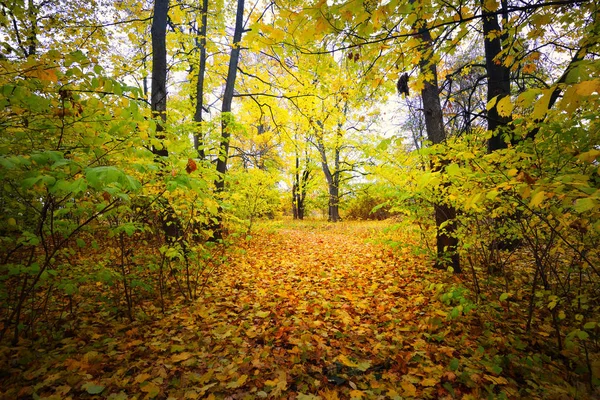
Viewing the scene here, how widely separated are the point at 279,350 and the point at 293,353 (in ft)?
0.54

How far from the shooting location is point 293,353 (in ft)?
8.80

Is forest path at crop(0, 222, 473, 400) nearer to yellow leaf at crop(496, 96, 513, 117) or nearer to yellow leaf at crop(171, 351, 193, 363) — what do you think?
yellow leaf at crop(171, 351, 193, 363)

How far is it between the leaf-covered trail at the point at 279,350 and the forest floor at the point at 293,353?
1cm

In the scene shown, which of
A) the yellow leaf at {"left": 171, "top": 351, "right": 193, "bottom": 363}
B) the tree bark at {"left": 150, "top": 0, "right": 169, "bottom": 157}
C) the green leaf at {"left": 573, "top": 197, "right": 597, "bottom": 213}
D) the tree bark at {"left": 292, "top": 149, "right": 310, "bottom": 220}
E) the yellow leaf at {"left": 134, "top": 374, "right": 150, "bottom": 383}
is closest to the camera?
the green leaf at {"left": 573, "top": 197, "right": 597, "bottom": 213}

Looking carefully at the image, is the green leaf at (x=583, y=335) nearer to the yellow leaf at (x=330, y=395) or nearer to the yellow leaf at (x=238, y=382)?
the yellow leaf at (x=330, y=395)

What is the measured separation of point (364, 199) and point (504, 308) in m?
13.8

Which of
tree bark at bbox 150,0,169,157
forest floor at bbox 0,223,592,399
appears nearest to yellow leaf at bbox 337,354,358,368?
forest floor at bbox 0,223,592,399

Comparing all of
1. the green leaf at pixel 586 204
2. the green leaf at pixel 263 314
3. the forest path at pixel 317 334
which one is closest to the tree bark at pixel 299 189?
the forest path at pixel 317 334

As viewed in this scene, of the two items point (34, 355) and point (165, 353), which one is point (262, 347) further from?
point (34, 355)

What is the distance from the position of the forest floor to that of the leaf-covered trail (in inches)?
0.4

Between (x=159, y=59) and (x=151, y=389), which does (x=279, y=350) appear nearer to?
(x=151, y=389)

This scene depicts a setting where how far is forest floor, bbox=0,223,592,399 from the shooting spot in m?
2.18

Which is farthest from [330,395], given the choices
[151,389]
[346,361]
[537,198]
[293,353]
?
[537,198]

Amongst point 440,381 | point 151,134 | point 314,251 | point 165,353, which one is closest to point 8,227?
point 151,134
